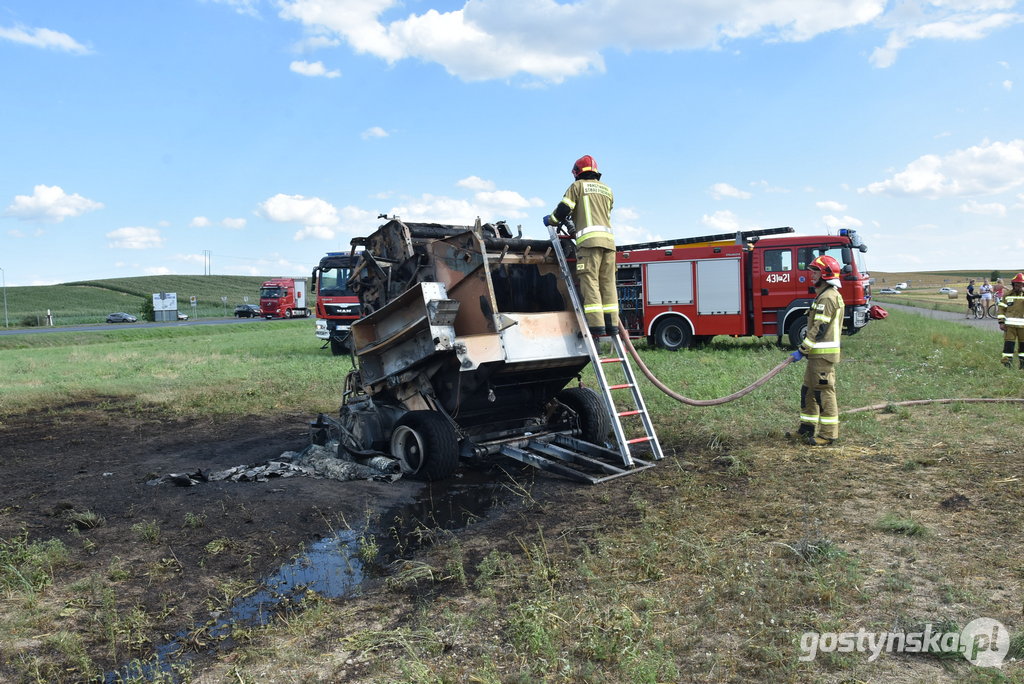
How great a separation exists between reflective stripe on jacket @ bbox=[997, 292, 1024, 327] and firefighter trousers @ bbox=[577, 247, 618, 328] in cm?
896

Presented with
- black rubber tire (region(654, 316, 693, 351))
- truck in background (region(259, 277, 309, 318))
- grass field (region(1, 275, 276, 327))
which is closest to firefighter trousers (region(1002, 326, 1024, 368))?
black rubber tire (region(654, 316, 693, 351))

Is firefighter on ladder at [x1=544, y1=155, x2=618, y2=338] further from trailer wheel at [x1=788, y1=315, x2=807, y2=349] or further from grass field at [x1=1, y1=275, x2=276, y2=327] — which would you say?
grass field at [x1=1, y1=275, x2=276, y2=327]

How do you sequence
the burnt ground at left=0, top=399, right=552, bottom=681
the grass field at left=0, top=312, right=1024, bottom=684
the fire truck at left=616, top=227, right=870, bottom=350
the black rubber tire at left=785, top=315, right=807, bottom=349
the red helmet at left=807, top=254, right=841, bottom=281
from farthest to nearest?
the fire truck at left=616, top=227, right=870, bottom=350
the black rubber tire at left=785, top=315, right=807, bottom=349
the red helmet at left=807, top=254, right=841, bottom=281
the burnt ground at left=0, top=399, right=552, bottom=681
the grass field at left=0, top=312, right=1024, bottom=684

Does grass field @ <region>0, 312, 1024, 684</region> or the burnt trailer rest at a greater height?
the burnt trailer

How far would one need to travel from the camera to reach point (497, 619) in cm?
387

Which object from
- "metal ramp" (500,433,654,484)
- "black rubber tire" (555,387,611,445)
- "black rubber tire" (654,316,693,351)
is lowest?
"metal ramp" (500,433,654,484)

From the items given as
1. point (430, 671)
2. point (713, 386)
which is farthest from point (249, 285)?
point (430, 671)

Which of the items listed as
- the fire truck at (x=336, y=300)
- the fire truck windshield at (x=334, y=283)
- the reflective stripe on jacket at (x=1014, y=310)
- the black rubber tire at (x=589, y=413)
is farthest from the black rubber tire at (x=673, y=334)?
the black rubber tire at (x=589, y=413)

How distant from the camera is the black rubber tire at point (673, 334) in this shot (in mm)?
18202

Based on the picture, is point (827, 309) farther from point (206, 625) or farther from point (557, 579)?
point (206, 625)

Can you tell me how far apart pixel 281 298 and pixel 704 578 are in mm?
50863

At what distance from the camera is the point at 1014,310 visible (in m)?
12.4

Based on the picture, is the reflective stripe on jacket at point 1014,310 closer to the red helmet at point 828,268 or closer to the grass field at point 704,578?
the grass field at point 704,578

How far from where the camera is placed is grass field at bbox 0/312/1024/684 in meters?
3.37
